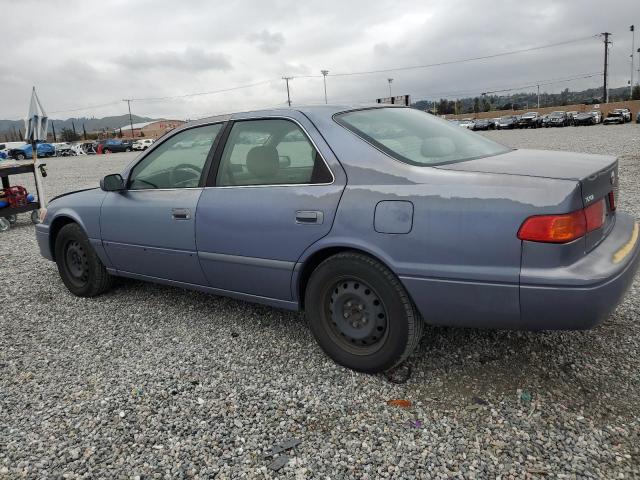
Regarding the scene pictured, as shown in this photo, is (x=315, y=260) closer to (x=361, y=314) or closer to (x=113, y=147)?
(x=361, y=314)

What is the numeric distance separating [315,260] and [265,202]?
497 millimetres

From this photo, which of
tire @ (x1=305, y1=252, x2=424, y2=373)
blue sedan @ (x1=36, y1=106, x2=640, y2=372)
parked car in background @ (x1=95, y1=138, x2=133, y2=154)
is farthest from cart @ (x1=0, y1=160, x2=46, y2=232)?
parked car in background @ (x1=95, y1=138, x2=133, y2=154)

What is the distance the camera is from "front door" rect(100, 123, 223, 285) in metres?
3.65

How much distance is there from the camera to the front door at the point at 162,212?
3.65m

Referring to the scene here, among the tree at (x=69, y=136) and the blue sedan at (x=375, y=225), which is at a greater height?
the tree at (x=69, y=136)

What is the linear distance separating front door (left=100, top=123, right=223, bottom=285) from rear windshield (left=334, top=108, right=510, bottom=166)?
3.68 feet

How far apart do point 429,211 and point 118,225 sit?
2713 mm

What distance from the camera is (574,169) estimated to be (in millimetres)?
2582

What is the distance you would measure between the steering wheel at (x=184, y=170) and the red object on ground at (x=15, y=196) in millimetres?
6943

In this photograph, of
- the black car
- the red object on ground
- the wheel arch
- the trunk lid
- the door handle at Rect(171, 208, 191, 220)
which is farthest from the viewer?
the black car

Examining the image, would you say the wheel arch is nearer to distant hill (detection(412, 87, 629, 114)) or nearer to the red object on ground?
the red object on ground

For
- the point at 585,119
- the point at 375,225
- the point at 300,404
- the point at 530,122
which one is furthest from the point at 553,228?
the point at 530,122

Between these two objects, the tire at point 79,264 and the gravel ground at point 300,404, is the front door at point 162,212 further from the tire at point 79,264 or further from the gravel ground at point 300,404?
the gravel ground at point 300,404

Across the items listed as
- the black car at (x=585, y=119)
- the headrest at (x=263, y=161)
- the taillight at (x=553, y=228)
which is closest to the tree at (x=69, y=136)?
the black car at (x=585, y=119)
